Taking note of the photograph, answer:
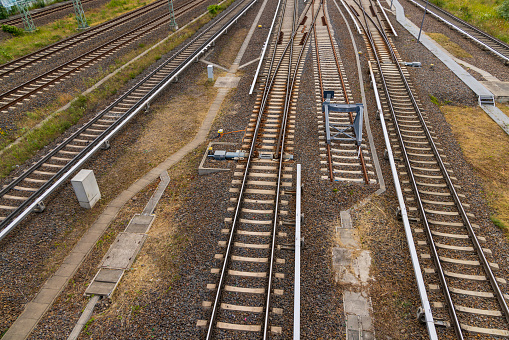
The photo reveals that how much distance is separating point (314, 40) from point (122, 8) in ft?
80.4

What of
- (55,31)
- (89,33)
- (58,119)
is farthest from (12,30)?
(58,119)

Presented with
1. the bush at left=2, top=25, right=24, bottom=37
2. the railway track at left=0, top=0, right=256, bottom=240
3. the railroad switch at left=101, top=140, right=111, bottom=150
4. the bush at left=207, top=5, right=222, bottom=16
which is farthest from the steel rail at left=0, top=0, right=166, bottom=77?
the railroad switch at left=101, top=140, right=111, bottom=150

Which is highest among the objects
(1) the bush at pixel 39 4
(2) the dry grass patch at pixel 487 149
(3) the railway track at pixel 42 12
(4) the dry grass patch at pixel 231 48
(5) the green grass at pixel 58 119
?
(1) the bush at pixel 39 4

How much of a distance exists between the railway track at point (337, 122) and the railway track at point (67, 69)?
14707mm

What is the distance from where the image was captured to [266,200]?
431 inches

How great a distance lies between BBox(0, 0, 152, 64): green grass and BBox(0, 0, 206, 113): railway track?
2.96 metres

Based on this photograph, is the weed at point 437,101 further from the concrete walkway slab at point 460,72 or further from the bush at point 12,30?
the bush at point 12,30

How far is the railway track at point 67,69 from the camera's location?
57.6ft

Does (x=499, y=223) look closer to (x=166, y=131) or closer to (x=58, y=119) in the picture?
(x=166, y=131)

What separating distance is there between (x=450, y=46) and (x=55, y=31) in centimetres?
3266

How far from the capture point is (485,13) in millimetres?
29734

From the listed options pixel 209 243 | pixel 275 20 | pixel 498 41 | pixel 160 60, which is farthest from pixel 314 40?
pixel 209 243

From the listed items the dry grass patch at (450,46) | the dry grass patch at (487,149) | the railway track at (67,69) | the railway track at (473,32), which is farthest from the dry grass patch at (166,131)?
the railway track at (473,32)

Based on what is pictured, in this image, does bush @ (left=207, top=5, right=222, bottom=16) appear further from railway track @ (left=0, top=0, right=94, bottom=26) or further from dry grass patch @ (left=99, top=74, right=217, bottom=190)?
railway track @ (left=0, top=0, right=94, bottom=26)
